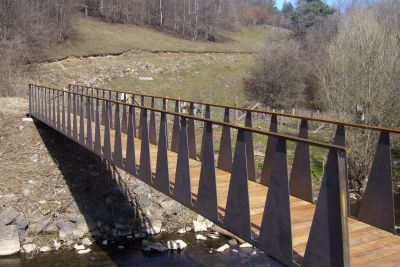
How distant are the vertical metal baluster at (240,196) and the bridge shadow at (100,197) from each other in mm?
8242

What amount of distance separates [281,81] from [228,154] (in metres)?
35.8

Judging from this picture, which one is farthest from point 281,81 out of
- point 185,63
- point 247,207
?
point 247,207

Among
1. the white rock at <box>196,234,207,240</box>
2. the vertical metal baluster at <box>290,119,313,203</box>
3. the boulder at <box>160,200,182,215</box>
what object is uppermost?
the vertical metal baluster at <box>290,119,313,203</box>

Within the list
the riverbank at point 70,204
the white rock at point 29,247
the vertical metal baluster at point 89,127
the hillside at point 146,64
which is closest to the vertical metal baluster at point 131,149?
the vertical metal baluster at point 89,127

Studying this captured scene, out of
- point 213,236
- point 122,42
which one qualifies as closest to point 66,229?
point 213,236

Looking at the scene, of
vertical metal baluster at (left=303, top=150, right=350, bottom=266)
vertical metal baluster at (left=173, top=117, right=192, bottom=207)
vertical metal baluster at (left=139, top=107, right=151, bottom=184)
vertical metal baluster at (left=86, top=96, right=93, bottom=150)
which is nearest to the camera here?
vertical metal baluster at (left=303, top=150, right=350, bottom=266)

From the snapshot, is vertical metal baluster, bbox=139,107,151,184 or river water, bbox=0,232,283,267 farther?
river water, bbox=0,232,283,267

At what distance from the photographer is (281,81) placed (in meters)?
42.4

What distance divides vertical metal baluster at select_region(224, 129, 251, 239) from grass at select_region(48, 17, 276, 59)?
3780 centimetres

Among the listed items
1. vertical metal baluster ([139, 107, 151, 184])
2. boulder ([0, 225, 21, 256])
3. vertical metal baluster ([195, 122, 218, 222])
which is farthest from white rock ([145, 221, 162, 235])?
vertical metal baluster ([195, 122, 218, 222])

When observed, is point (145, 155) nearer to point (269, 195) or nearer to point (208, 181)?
point (208, 181)

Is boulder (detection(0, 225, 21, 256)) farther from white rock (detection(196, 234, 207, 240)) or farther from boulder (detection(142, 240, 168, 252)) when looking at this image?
white rock (detection(196, 234, 207, 240))

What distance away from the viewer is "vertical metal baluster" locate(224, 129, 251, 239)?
504 cm

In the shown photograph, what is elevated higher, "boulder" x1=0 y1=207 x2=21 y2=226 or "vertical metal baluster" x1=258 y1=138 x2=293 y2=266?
"vertical metal baluster" x1=258 y1=138 x2=293 y2=266
